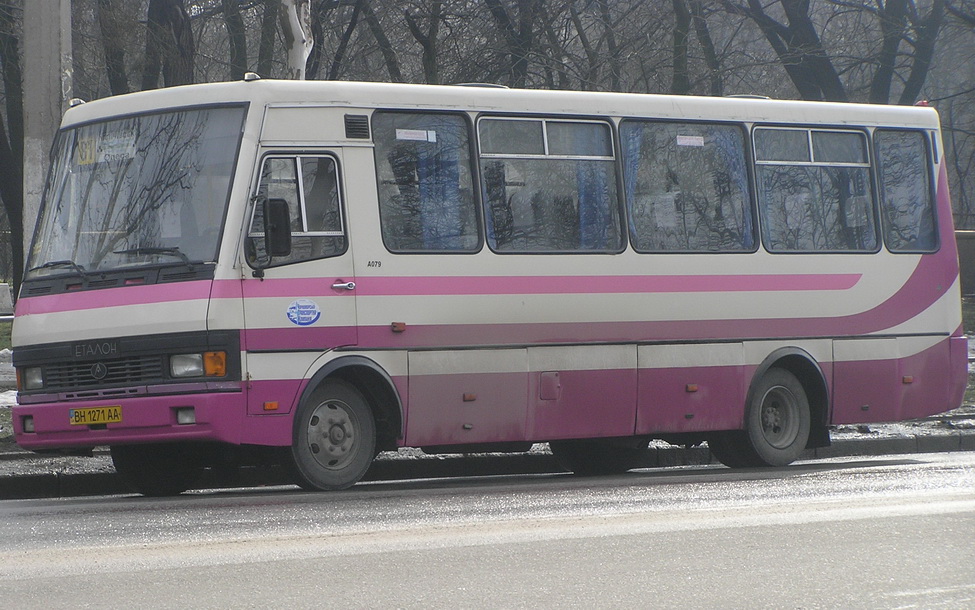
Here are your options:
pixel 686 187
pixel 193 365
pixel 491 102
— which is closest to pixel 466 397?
pixel 193 365

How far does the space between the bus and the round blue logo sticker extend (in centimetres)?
2

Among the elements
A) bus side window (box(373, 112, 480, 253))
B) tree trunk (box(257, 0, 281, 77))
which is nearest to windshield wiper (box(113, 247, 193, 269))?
bus side window (box(373, 112, 480, 253))

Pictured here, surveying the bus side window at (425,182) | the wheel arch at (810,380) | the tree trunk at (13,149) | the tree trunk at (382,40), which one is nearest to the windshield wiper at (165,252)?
the bus side window at (425,182)

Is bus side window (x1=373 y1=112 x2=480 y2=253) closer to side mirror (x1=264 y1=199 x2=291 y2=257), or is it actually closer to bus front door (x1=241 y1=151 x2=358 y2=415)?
bus front door (x1=241 y1=151 x2=358 y2=415)

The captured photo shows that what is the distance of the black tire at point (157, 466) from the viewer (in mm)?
11438

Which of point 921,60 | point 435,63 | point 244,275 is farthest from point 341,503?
point 921,60

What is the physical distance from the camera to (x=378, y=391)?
36.9 ft

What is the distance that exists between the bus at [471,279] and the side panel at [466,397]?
22 mm

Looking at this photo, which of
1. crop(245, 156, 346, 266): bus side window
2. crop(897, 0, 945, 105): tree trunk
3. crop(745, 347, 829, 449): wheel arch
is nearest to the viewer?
crop(245, 156, 346, 266): bus side window

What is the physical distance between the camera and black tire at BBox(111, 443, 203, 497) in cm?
1144

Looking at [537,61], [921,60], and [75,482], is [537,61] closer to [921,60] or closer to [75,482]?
[921,60]

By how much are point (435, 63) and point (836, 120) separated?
39.1 feet

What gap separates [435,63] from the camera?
82.1 feet

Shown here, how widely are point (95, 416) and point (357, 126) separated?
9.03 feet
